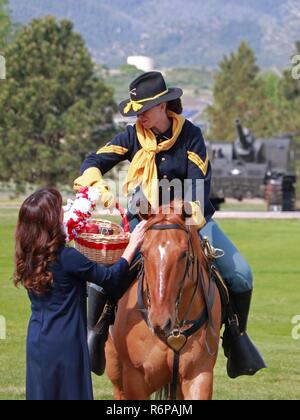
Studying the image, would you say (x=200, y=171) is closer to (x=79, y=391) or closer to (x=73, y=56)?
(x=79, y=391)

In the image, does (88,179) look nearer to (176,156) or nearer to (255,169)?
(176,156)

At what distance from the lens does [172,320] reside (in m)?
5.84

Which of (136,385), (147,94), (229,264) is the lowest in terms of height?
(136,385)

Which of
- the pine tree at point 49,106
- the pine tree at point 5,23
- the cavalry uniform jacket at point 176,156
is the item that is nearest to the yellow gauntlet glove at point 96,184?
the cavalry uniform jacket at point 176,156

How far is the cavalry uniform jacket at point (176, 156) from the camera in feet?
23.0

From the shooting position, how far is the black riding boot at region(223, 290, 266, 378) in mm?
7297

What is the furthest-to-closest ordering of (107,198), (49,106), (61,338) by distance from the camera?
(49,106), (107,198), (61,338)

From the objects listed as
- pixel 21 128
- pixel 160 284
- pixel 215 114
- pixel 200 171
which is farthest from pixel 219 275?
pixel 215 114

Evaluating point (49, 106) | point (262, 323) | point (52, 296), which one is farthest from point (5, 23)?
point (52, 296)

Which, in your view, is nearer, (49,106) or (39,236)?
(39,236)

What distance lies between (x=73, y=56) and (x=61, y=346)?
3331 cm

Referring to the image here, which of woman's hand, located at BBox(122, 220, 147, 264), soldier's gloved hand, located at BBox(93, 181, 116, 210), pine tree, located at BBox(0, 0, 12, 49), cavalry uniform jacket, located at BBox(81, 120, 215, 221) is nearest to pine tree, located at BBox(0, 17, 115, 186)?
pine tree, located at BBox(0, 0, 12, 49)

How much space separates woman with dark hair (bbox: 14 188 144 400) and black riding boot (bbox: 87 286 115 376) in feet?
3.05

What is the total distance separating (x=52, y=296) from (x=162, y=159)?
1462 millimetres
